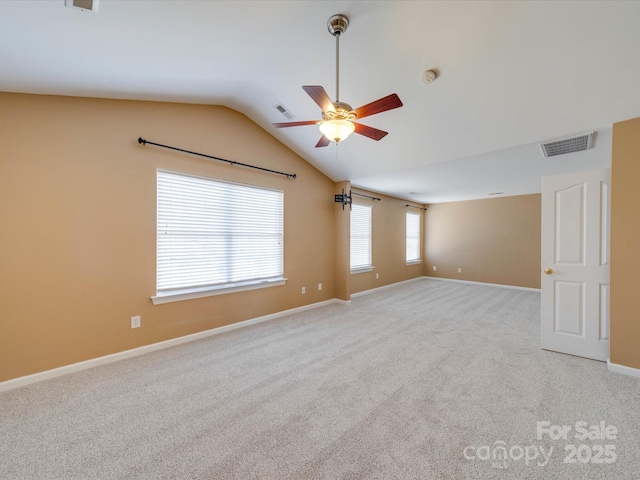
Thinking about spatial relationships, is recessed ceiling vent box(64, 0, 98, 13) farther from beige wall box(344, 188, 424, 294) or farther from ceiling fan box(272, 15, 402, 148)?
beige wall box(344, 188, 424, 294)

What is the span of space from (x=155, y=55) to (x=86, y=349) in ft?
9.63

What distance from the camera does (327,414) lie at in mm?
1989

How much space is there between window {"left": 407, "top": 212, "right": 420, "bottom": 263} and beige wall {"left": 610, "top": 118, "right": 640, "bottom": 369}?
5.34 meters

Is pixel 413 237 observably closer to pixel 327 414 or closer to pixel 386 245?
pixel 386 245

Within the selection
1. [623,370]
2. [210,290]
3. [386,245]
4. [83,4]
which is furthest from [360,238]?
[83,4]

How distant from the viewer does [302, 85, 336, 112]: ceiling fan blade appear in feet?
5.82

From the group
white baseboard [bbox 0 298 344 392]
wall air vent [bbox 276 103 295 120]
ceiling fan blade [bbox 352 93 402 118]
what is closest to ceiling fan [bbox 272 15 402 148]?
ceiling fan blade [bbox 352 93 402 118]

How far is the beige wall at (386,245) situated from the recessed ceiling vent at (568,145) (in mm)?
3395

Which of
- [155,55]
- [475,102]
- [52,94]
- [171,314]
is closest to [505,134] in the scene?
[475,102]

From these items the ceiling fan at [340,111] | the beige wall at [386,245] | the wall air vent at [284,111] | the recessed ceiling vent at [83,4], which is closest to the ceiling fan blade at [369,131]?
the ceiling fan at [340,111]

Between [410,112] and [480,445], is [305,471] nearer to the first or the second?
[480,445]

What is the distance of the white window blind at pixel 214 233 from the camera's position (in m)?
3.26

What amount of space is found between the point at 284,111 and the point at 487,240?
6.61 metres

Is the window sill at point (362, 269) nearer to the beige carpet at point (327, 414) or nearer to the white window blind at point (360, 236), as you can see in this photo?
the white window blind at point (360, 236)
